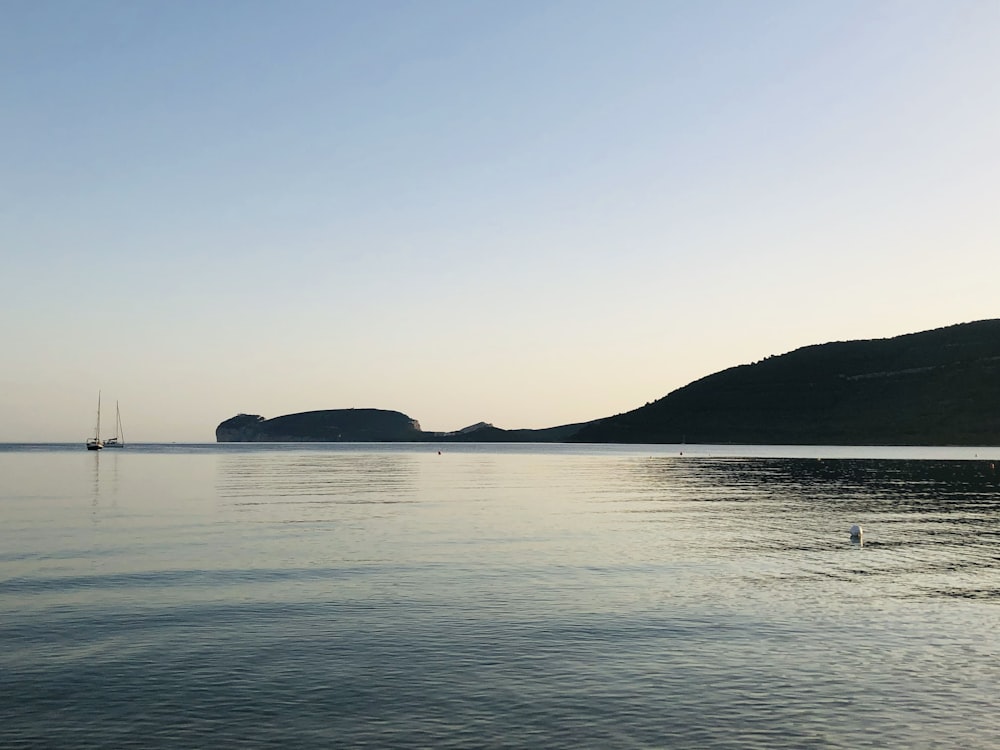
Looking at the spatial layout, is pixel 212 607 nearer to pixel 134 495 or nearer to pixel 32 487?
pixel 134 495

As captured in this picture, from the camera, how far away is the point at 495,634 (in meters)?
29.6

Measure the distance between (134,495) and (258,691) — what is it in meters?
80.8

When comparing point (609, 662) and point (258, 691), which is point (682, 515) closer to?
point (609, 662)

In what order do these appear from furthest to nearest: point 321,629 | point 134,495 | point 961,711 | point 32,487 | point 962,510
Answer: point 32,487 < point 134,495 < point 962,510 < point 321,629 < point 961,711

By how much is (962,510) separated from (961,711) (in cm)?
6505

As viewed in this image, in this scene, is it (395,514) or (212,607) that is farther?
(395,514)

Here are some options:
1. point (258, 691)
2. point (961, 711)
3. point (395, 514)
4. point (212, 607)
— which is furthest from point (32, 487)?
point (961, 711)

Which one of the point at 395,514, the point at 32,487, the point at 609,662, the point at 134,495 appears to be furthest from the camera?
the point at 32,487

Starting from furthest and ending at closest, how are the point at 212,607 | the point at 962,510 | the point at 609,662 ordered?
the point at 962,510 → the point at 212,607 → the point at 609,662

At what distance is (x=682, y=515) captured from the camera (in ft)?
243

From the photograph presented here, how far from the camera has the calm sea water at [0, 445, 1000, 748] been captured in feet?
67.9

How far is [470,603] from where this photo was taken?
34844 millimetres

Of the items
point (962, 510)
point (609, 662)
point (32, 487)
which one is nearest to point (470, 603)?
point (609, 662)

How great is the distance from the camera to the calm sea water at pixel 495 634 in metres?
20.7
